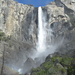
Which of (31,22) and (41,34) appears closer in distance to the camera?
(41,34)

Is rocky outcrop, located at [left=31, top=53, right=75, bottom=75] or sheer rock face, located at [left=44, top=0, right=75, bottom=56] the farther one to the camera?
sheer rock face, located at [left=44, top=0, right=75, bottom=56]

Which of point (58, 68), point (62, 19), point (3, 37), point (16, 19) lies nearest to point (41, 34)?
point (62, 19)

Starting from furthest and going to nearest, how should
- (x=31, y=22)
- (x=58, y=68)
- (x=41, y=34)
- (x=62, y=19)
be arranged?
1. (x=31, y=22)
2. (x=41, y=34)
3. (x=62, y=19)
4. (x=58, y=68)

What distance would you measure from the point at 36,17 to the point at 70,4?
13588mm

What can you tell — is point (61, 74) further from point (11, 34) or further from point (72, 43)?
point (11, 34)

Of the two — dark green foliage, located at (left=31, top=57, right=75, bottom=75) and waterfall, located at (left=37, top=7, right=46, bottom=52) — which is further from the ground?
waterfall, located at (left=37, top=7, right=46, bottom=52)

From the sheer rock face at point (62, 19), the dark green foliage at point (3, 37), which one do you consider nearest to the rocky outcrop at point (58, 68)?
the sheer rock face at point (62, 19)

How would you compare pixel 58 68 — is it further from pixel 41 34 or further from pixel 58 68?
pixel 41 34

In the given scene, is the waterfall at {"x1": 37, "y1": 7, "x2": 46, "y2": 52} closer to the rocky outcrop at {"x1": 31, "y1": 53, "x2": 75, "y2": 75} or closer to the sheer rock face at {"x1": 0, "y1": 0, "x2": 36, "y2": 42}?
the sheer rock face at {"x1": 0, "y1": 0, "x2": 36, "y2": 42}

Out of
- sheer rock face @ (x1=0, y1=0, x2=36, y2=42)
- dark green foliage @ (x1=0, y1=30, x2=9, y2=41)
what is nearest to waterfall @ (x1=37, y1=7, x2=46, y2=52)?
sheer rock face @ (x1=0, y1=0, x2=36, y2=42)

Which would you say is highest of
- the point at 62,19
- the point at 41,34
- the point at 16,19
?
the point at 16,19

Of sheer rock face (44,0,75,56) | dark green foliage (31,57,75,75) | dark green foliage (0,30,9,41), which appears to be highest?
sheer rock face (44,0,75,56)

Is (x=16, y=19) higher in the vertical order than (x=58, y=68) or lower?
higher

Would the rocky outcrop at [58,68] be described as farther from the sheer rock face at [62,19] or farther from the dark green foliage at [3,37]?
the dark green foliage at [3,37]
